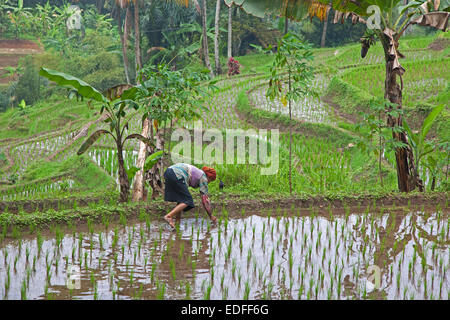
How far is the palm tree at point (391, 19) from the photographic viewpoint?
648 cm

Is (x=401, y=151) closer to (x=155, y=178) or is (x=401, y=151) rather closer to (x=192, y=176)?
(x=192, y=176)

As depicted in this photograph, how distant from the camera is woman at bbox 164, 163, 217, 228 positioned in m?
5.55

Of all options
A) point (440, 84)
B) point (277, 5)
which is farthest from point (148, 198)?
point (440, 84)

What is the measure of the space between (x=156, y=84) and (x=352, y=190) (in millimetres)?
2888

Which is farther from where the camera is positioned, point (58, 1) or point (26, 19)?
point (58, 1)

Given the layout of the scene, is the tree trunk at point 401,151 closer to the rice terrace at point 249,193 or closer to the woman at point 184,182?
the rice terrace at point 249,193

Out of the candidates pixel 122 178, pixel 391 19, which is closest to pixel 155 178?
pixel 122 178

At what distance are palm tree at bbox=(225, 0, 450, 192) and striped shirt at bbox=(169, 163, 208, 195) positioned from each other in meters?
2.61

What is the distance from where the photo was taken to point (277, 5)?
7.13 meters

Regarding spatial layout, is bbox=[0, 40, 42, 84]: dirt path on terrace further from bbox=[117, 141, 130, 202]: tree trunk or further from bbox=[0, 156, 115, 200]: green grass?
bbox=[117, 141, 130, 202]: tree trunk

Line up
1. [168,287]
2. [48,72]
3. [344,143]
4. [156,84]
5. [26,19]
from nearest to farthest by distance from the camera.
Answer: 1. [168,287]
2. [48,72]
3. [156,84]
4. [344,143]
5. [26,19]

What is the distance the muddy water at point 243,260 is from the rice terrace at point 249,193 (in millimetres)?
20
